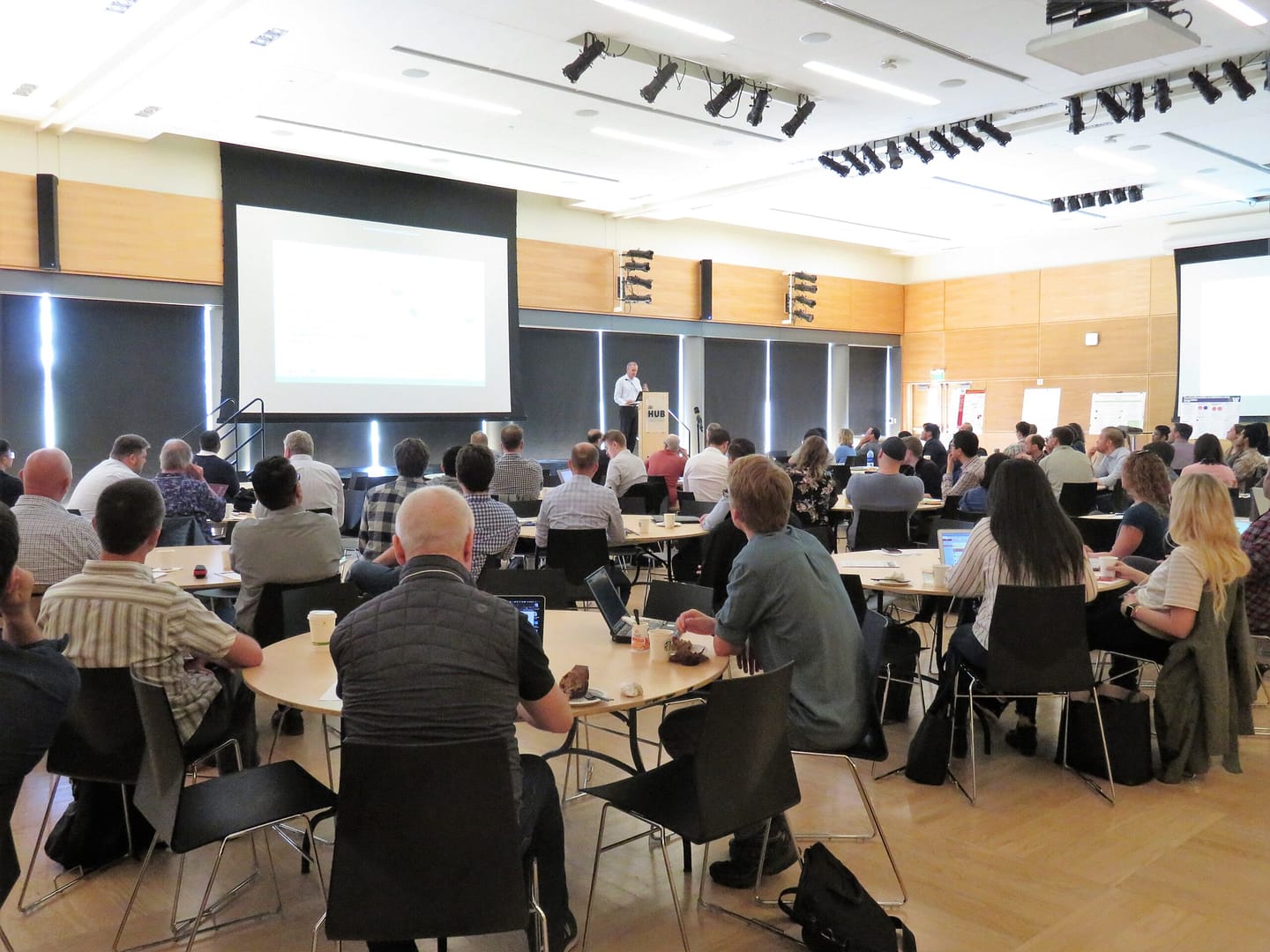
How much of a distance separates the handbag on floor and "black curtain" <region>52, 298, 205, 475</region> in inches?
366

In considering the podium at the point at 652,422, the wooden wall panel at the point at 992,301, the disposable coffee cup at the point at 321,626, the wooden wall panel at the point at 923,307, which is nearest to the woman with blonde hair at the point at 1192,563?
the disposable coffee cup at the point at 321,626

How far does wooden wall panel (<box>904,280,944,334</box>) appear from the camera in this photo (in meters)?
17.5

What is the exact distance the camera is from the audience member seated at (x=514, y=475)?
7789 millimetres

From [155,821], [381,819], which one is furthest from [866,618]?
[155,821]

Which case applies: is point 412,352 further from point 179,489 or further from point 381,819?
point 381,819

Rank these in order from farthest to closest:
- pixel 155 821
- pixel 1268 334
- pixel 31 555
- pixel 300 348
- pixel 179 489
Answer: pixel 1268 334, pixel 300 348, pixel 179 489, pixel 31 555, pixel 155 821

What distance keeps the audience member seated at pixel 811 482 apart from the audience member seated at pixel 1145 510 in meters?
1.93

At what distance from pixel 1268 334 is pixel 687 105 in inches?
363

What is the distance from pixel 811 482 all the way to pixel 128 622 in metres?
4.68

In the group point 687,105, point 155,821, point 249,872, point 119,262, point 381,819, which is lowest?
point 249,872

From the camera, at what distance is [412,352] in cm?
1177

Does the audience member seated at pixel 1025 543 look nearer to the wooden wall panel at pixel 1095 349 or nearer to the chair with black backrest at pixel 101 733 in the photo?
the chair with black backrest at pixel 101 733

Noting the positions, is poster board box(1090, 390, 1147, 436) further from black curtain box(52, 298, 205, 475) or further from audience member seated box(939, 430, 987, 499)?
black curtain box(52, 298, 205, 475)

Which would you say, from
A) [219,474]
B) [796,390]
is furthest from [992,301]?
[219,474]
